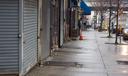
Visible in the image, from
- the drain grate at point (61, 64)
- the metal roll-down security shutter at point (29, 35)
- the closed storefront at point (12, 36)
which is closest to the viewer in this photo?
the closed storefront at point (12, 36)

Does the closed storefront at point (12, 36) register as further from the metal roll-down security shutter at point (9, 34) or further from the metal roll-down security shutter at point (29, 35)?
the metal roll-down security shutter at point (29, 35)

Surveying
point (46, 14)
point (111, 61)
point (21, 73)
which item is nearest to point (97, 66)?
point (111, 61)

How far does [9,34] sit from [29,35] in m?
1.54

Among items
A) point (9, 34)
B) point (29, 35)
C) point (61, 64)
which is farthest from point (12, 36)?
point (61, 64)

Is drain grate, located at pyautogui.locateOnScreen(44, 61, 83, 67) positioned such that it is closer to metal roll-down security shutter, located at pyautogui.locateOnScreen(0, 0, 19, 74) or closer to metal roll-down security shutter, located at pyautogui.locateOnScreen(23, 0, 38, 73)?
metal roll-down security shutter, located at pyautogui.locateOnScreen(23, 0, 38, 73)

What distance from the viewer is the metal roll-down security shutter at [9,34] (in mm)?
12922

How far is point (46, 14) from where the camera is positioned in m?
18.8

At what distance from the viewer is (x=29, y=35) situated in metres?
14.4

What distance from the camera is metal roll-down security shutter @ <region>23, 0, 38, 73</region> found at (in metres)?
13.6

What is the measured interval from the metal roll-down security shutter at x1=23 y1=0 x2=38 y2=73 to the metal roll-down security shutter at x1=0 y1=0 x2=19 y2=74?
1.39ft

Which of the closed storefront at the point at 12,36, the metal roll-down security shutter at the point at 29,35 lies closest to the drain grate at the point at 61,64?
the metal roll-down security shutter at the point at 29,35

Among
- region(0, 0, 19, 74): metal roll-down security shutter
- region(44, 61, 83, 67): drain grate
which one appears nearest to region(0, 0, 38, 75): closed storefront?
region(0, 0, 19, 74): metal roll-down security shutter

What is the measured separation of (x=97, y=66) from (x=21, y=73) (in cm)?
488

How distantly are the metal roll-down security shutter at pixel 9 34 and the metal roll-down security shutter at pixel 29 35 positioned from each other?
42cm
